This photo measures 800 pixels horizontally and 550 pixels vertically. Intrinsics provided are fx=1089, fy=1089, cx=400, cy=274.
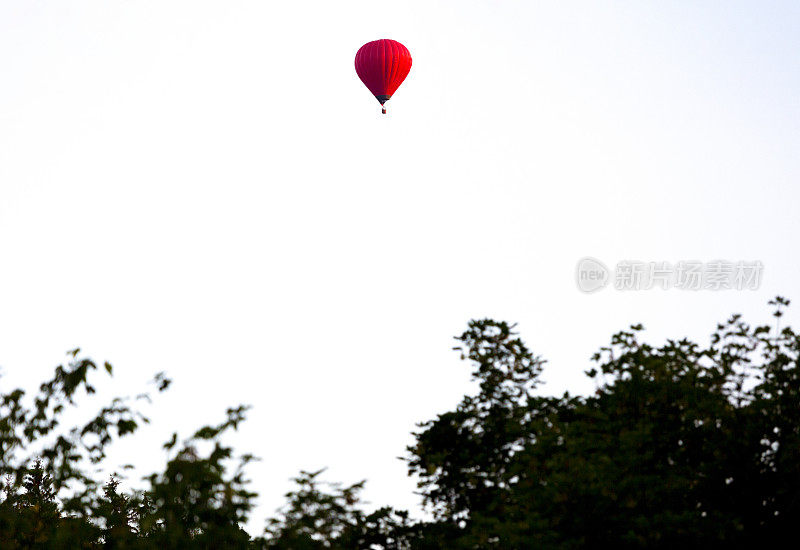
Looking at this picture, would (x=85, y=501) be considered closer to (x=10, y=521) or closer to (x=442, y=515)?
(x=10, y=521)

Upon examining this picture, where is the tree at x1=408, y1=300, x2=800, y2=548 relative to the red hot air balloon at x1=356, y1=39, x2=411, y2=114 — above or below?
below

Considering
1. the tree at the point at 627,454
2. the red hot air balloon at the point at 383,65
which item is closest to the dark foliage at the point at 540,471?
the tree at the point at 627,454

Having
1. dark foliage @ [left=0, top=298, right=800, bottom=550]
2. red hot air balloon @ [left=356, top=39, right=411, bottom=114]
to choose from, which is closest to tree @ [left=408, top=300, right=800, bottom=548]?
dark foliage @ [left=0, top=298, right=800, bottom=550]

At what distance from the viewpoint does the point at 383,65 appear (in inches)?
2226

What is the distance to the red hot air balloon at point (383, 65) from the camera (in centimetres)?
5656

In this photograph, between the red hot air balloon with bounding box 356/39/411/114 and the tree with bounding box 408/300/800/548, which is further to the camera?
the red hot air balloon with bounding box 356/39/411/114

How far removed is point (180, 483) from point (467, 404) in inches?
432

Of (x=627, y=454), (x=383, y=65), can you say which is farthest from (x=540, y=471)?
(x=383, y=65)

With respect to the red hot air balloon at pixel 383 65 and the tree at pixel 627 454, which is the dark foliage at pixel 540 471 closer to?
the tree at pixel 627 454

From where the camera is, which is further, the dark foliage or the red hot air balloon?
the red hot air balloon

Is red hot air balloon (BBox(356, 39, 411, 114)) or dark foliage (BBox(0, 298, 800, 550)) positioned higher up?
red hot air balloon (BBox(356, 39, 411, 114))

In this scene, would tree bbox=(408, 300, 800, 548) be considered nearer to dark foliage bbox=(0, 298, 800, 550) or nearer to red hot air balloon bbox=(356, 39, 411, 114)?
dark foliage bbox=(0, 298, 800, 550)

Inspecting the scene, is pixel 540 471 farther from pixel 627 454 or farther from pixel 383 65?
pixel 383 65

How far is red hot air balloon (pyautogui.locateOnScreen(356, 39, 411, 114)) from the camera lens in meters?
56.6
